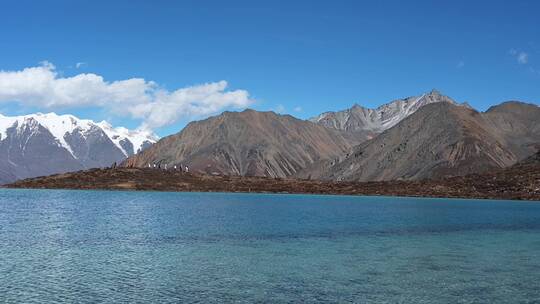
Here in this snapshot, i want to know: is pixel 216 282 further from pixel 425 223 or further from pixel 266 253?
pixel 425 223

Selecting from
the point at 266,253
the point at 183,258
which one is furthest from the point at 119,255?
the point at 266,253

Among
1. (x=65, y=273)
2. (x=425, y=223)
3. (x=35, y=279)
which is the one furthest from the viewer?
(x=425, y=223)

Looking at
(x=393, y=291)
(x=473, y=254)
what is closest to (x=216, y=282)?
(x=393, y=291)

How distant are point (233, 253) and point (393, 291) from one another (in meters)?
23.3

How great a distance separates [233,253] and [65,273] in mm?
20528

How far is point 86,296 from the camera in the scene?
40.8 m

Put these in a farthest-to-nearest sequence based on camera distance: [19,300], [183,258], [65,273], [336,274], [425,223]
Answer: [425,223], [183,258], [336,274], [65,273], [19,300]

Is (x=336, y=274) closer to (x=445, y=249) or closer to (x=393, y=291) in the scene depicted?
(x=393, y=291)

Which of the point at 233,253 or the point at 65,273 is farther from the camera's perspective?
the point at 233,253

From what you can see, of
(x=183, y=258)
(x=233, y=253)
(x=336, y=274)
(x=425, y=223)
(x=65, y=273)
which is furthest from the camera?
(x=425, y=223)

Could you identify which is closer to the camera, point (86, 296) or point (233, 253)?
point (86, 296)

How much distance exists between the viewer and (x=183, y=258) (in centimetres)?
5934

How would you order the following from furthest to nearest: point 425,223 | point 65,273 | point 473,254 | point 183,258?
point 425,223 < point 473,254 < point 183,258 < point 65,273

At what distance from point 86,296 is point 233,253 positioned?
25.1 m
